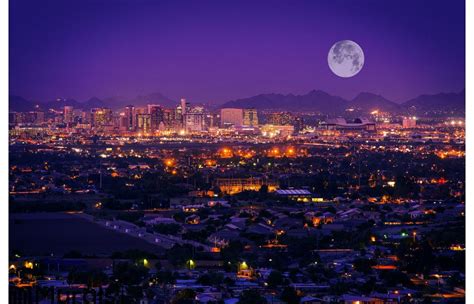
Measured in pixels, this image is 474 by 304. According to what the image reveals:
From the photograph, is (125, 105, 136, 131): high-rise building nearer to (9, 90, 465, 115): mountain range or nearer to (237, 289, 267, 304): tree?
(9, 90, 465, 115): mountain range

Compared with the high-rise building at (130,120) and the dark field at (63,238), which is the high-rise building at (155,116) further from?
the dark field at (63,238)

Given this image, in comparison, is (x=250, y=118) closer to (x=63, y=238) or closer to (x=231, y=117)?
(x=231, y=117)

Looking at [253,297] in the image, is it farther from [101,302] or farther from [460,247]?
[460,247]

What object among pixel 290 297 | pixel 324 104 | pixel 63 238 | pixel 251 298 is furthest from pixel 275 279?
pixel 324 104

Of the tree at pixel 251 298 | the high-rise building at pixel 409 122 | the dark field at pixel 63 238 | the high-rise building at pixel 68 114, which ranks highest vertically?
the high-rise building at pixel 68 114

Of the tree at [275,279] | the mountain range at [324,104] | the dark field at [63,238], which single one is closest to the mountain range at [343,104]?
the mountain range at [324,104]

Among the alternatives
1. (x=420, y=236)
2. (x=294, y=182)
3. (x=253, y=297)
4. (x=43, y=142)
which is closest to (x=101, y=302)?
(x=253, y=297)
